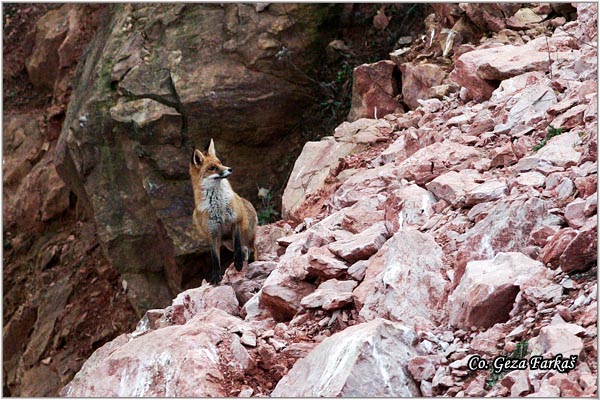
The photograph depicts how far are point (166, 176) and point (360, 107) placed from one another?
12.3 ft

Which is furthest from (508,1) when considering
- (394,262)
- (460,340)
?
(460,340)

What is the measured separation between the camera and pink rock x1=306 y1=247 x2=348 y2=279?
639cm

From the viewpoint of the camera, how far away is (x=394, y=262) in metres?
5.85

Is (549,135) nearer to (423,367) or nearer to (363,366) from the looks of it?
(423,367)

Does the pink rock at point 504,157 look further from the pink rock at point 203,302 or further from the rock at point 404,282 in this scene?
the pink rock at point 203,302

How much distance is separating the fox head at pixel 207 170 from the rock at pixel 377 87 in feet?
10.2

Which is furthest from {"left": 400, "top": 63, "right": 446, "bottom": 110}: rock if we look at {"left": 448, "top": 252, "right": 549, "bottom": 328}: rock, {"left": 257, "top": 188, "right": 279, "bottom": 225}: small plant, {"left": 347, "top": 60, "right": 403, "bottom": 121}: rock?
{"left": 448, "top": 252, "right": 549, "bottom": 328}: rock

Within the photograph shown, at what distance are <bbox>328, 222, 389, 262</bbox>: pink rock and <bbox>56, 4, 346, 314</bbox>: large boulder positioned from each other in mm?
6252

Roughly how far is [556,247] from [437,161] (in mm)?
2415

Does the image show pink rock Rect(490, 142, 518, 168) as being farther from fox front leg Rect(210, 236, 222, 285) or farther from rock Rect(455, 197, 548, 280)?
fox front leg Rect(210, 236, 222, 285)

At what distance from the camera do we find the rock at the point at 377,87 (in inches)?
436

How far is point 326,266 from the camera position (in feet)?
21.0

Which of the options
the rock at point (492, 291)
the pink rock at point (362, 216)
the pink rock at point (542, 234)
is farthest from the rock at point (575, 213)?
the pink rock at point (362, 216)

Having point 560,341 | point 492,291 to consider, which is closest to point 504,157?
point 492,291
